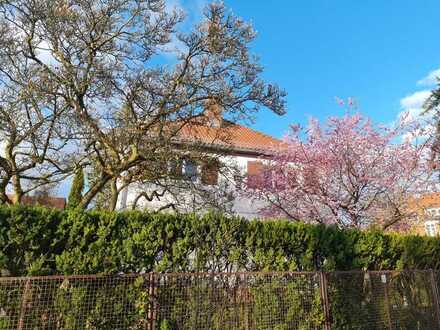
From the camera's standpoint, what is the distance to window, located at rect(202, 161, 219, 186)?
9.80 m

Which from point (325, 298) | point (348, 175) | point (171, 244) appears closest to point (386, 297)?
point (325, 298)

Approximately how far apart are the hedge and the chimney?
399 centimetres

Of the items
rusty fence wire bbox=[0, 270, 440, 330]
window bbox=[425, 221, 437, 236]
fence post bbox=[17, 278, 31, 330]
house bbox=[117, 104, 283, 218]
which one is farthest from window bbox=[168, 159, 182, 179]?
window bbox=[425, 221, 437, 236]

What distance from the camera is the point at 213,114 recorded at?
9.45 m

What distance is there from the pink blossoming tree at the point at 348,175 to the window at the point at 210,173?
2301 millimetres

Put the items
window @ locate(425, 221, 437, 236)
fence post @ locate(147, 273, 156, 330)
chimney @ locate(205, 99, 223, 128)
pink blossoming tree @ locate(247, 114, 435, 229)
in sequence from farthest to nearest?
1. window @ locate(425, 221, 437, 236)
2. pink blossoming tree @ locate(247, 114, 435, 229)
3. chimney @ locate(205, 99, 223, 128)
4. fence post @ locate(147, 273, 156, 330)

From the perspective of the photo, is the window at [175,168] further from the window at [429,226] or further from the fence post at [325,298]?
the window at [429,226]

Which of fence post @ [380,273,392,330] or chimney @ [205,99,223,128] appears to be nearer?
fence post @ [380,273,392,330]

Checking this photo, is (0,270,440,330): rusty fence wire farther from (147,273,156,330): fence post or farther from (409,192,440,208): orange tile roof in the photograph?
(409,192,440,208): orange tile roof

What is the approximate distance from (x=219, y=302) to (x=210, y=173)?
5.27 m

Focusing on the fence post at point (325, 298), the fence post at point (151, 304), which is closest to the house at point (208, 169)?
the fence post at point (325, 298)

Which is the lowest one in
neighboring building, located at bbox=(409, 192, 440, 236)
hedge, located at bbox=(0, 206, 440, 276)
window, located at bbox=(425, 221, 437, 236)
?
hedge, located at bbox=(0, 206, 440, 276)

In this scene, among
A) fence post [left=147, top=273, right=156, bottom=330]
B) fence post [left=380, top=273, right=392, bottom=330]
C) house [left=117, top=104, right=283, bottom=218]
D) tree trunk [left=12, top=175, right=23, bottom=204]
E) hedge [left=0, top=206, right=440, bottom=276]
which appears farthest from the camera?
house [left=117, top=104, right=283, bottom=218]

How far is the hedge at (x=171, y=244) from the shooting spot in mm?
4523
